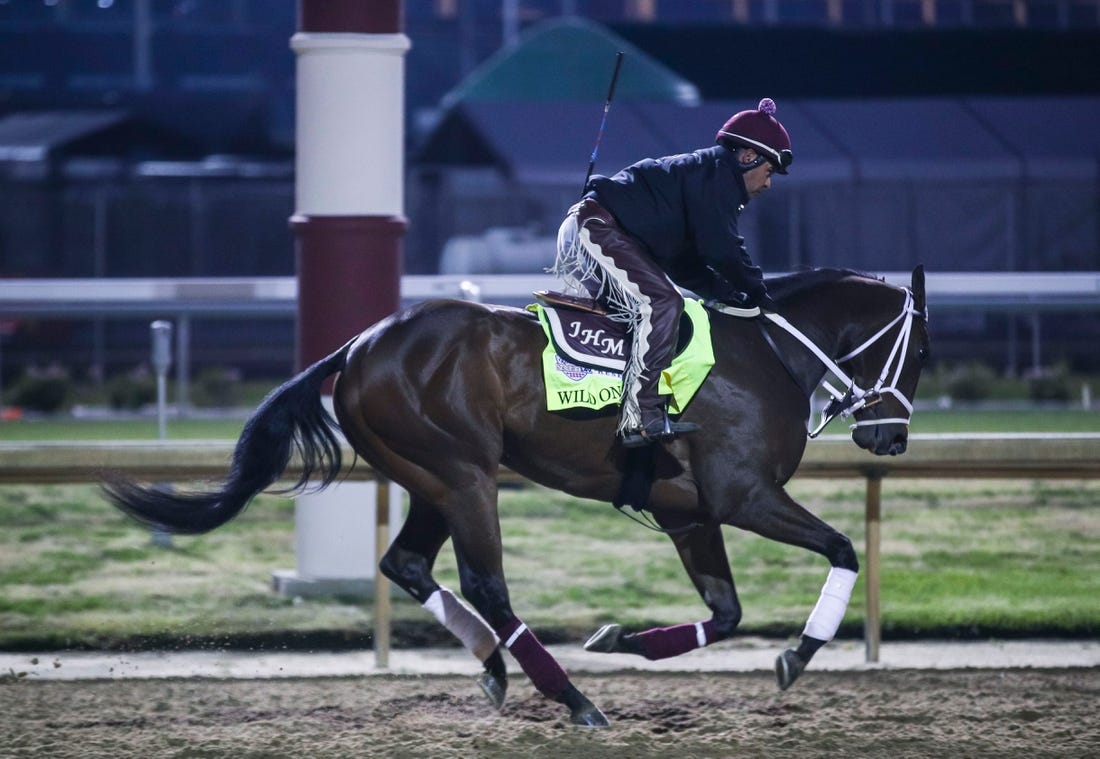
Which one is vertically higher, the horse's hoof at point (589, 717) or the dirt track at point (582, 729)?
the horse's hoof at point (589, 717)

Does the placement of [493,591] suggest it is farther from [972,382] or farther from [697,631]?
[972,382]

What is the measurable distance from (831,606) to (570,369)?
3.82ft

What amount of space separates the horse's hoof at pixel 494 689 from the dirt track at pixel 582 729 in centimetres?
7

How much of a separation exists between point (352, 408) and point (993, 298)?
17.0ft

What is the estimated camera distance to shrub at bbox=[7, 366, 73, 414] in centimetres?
1288

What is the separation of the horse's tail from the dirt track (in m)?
0.69

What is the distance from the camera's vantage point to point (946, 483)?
966 cm

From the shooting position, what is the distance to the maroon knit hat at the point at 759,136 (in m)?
5.36

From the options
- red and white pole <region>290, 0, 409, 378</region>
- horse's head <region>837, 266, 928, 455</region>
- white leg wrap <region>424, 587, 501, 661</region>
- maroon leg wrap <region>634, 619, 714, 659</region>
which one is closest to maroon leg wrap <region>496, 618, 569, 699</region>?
white leg wrap <region>424, 587, 501, 661</region>

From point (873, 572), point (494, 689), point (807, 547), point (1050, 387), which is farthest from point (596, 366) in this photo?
point (1050, 387)

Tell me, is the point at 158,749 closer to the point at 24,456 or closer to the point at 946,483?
the point at 24,456

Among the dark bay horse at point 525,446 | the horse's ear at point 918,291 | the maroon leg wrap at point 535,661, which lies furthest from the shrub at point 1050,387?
the maroon leg wrap at point 535,661

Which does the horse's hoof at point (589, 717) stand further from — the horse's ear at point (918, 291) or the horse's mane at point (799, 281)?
the horse's ear at point (918, 291)

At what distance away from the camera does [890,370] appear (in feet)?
18.2
